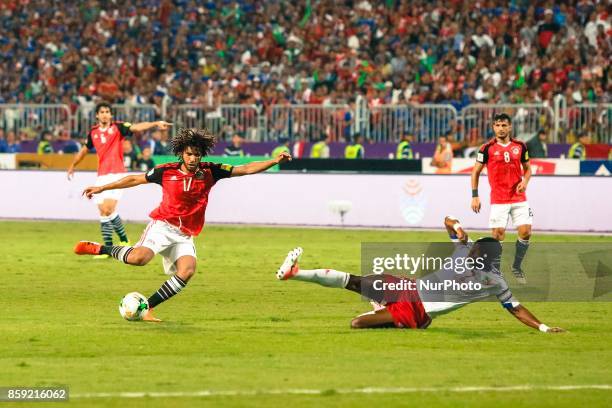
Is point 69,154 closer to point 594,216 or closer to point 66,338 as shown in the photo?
point 594,216

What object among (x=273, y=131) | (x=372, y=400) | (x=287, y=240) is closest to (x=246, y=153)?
(x=273, y=131)

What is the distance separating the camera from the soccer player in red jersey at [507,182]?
59.8 feet

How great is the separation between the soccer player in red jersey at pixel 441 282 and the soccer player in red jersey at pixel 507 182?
5315 millimetres

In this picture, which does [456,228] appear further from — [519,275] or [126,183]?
[519,275]

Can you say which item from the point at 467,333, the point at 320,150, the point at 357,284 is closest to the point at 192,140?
the point at 357,284

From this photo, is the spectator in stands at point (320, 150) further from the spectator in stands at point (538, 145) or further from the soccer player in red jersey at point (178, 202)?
the soccer player in red jersey at point (178, 202)

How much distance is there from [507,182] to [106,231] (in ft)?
23.4

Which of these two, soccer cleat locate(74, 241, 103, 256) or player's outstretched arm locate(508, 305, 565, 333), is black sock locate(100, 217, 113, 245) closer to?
soccer cleat locate(74, 241, 103, 256)

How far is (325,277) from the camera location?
41.8ft

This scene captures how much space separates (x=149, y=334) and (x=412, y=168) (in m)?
18.5

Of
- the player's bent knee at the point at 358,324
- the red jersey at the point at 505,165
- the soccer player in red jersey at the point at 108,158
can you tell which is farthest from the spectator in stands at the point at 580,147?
the player's bent knee at the point at 358,324

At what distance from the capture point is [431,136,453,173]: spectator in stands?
30234 mm

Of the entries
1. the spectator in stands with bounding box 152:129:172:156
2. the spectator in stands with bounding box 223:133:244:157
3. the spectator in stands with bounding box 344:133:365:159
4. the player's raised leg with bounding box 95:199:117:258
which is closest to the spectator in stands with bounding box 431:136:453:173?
the spectator in stands with bounding box 344:133:365:159

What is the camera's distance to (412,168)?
3053cm
